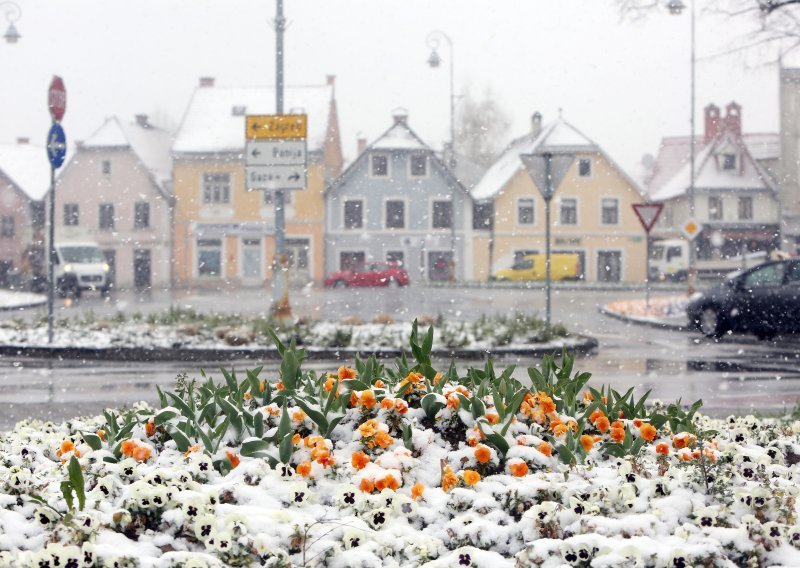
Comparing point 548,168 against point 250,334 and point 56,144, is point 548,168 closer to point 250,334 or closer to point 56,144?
point 250,334

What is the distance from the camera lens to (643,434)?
204 inches

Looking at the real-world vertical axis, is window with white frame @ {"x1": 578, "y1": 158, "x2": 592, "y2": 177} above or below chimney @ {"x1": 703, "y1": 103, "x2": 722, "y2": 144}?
below

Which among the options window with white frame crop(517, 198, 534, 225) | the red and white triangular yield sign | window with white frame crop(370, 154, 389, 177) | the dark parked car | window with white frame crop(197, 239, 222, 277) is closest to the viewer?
the dark parked car

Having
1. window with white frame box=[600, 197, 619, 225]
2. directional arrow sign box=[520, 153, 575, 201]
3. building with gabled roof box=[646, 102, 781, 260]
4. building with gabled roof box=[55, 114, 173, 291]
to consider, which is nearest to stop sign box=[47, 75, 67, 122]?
directional arrow sign box=[520, 153, 575, 201]

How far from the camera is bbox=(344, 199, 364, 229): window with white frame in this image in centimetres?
5956

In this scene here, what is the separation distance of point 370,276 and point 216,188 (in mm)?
12715

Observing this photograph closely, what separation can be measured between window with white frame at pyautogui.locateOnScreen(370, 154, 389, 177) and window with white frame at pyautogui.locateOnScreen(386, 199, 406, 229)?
1686 mm

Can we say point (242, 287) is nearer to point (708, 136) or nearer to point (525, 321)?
point (708, 136)

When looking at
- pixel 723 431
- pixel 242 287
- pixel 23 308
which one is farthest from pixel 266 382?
pixel 242 287

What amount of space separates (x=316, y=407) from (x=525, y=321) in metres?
12.7

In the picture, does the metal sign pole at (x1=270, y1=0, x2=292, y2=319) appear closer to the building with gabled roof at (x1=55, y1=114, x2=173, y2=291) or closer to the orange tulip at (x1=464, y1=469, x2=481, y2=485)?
the orange tulip at (x1=464, y1=469, x2=481, y2=485)

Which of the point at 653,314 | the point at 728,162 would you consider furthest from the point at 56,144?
the point at 728,162

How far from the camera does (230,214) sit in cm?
5922

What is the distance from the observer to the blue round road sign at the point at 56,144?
1546 centimetres
